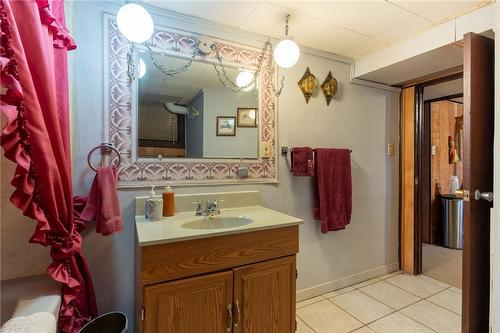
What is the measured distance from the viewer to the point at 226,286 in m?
1.25

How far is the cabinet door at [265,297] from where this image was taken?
A: 1.29m

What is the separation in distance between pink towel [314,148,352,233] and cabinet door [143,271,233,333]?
1.07 m

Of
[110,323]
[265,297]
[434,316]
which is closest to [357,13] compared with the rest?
[265,297]

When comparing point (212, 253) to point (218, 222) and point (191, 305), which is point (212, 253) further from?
point (218, 222)

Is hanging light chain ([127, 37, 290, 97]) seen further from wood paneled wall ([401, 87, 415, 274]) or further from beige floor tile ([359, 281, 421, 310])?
beige floor tile ([359, 281, 421, 310])

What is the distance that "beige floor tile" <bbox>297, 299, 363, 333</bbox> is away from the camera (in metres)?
1.74

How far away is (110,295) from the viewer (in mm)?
1499

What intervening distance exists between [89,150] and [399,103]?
8.94ft

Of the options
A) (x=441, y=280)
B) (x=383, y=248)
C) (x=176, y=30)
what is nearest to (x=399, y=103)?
(x=383, y=248)

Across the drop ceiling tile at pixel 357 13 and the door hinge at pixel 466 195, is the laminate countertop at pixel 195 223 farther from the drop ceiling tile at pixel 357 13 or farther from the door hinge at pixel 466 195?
the drop ceiling tile at pixel 357 13

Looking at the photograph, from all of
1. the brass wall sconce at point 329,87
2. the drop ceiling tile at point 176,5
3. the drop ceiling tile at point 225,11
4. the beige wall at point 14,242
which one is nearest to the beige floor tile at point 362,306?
the brass wall sconce at point 329,87

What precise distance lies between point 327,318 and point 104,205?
1.65 meters

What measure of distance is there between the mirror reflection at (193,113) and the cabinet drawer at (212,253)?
66cm

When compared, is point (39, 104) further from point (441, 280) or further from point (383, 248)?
point (441, 280)
